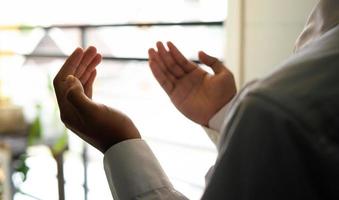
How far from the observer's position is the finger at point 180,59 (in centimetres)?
80

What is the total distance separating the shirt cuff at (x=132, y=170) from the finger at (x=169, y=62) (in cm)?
28

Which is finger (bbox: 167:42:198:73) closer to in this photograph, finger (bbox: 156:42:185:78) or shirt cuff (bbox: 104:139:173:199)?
finger (bbox: 156:42:185:78)

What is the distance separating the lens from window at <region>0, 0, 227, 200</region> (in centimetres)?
135

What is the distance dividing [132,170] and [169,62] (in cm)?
34

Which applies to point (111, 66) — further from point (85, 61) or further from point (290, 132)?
point (290, 132)

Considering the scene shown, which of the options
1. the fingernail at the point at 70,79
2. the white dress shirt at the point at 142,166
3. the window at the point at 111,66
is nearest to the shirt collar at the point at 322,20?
the white dress shirt at the point at 142,166

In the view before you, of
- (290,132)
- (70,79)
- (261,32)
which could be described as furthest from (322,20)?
(261,32)

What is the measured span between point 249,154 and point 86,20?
1541 mm

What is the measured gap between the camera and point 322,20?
36 cm

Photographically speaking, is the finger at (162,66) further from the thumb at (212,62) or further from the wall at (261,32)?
the wall at (261,32)

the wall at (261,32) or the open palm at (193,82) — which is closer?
the open palm at (193,82)

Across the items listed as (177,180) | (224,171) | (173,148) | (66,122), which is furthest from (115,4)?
(224,171)

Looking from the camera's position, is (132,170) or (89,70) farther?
(89,70)

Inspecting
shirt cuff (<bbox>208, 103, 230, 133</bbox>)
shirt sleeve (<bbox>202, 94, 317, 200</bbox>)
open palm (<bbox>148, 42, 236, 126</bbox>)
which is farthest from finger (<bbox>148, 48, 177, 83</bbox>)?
shirt sleeve (<bbox>202, 94, 317, 200</bbox>)
